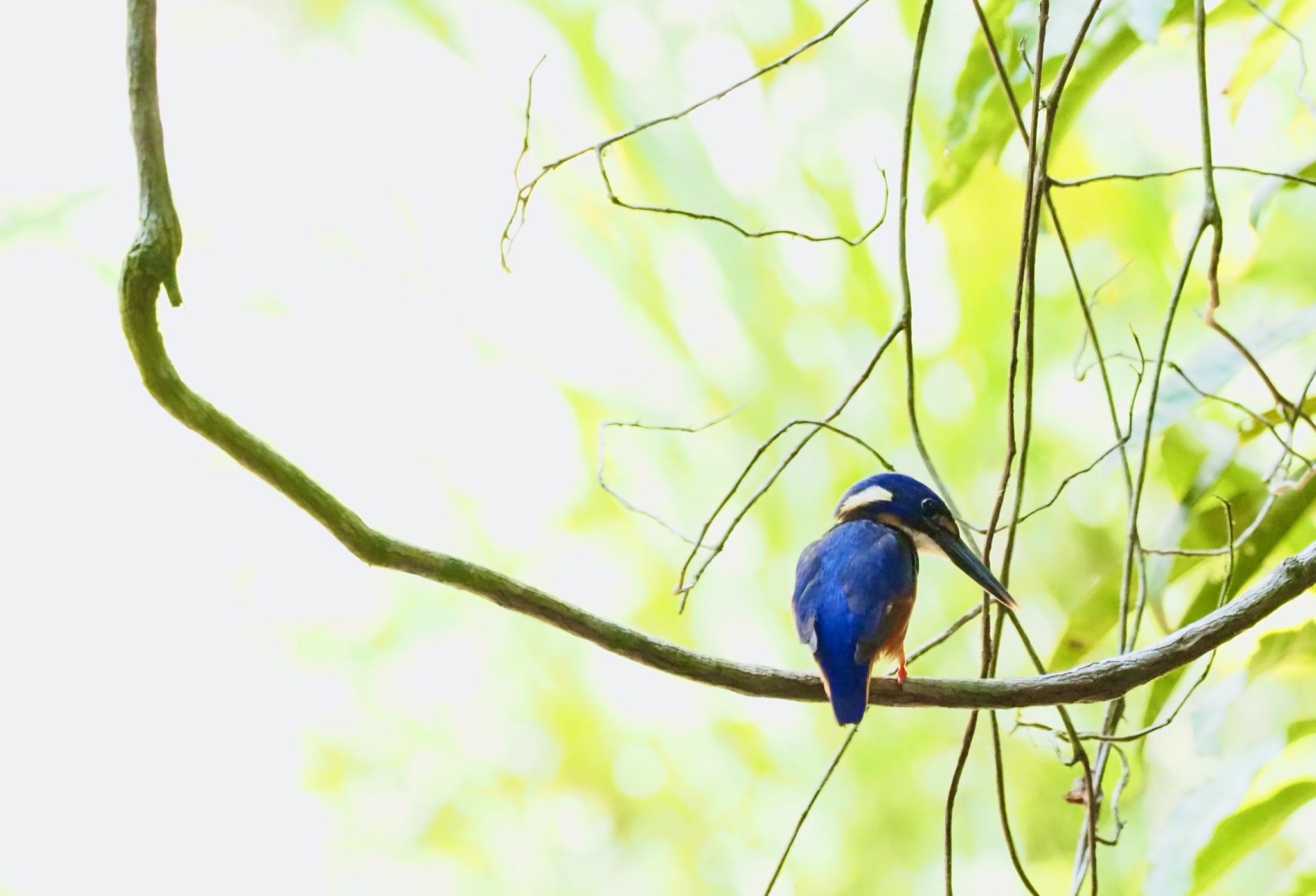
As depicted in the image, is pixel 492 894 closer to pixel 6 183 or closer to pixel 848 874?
pixel 848 874

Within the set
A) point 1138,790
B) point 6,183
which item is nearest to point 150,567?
point 6,183

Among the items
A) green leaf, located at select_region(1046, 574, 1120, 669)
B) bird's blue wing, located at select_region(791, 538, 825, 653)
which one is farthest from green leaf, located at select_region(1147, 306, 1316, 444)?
bird's blue wing, located at select_region(791, 538, 825, 653)

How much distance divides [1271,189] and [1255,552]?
35 cm

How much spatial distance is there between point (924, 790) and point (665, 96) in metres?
1.15

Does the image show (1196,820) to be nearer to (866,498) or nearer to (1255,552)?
(1255,552)

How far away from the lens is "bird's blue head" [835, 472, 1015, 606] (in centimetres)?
96

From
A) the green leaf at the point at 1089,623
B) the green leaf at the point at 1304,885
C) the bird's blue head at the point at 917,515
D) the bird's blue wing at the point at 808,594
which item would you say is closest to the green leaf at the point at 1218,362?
the green leaf at the point at 1089,623

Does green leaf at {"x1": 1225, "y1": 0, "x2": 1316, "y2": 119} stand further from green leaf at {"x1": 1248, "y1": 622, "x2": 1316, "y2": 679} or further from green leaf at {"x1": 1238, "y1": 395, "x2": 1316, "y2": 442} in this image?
green leaf at {"x1": 1248, "y1": 622, "x2": 1316, "y2": 679}

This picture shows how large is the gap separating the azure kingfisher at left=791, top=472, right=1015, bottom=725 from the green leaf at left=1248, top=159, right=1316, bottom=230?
1.40 feet

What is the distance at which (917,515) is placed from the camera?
963 millimetres

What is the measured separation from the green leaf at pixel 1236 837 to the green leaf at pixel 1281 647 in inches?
5.1

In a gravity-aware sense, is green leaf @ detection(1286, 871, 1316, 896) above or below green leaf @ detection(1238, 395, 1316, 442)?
below

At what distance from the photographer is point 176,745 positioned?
1.52 meters

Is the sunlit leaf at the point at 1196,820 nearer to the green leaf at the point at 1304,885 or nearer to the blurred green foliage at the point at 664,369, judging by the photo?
the green leaf at the point at 1304,885
